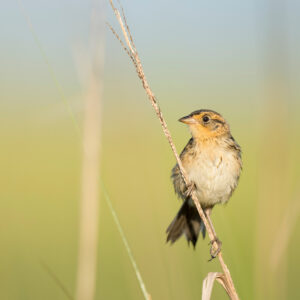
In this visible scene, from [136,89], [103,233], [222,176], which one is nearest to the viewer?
[136,89]

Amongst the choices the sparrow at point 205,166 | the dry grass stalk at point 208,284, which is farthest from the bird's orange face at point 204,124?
the dry grass stalk at point 208,284

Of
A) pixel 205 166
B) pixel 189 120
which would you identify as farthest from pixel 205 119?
pixel 205 166

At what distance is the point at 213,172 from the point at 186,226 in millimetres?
449

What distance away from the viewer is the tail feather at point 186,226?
12.3ft

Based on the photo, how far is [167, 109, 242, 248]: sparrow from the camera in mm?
3639

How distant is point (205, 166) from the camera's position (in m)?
3.62

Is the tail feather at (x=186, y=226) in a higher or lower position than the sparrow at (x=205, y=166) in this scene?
lower

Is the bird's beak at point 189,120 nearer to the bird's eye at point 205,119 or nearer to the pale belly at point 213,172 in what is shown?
the bird's eye at point 205,119

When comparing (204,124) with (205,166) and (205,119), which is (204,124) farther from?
(205,166)

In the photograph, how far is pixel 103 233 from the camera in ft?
27.5

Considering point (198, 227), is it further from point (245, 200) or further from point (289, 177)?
point (245, 200)

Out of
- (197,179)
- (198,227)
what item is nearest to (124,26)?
(197,179)

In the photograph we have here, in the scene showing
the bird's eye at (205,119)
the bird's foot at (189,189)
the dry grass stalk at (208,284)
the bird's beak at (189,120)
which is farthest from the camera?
the bird's eye at (205,119)

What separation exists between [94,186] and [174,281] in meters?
0.65
